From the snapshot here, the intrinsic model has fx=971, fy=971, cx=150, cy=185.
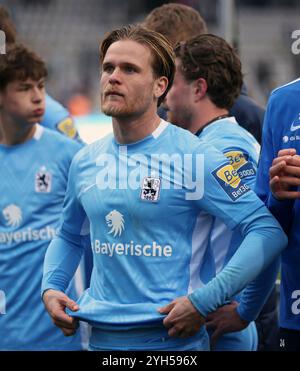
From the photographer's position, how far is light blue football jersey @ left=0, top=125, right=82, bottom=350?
472 centimetres

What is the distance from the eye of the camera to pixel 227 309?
3.74 meters

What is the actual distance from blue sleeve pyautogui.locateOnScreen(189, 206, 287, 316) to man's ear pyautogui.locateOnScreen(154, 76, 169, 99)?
2.12 ft

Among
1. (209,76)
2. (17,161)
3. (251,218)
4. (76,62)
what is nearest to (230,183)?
(251,218)

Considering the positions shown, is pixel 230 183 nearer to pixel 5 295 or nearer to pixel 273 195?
pixel 273 195

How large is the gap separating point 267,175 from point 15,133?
184 cm

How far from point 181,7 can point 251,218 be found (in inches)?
83.1

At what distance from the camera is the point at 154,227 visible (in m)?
3.37

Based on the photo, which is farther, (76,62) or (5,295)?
(76,62)

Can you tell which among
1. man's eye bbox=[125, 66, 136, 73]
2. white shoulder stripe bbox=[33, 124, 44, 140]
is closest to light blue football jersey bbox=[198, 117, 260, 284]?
man's eye bbox=[125, 66, 136, 73]

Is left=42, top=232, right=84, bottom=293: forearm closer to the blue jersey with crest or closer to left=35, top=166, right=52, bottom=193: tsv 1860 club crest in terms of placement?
the blue jersey with crest

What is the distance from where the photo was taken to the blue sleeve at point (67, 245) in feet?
12.1

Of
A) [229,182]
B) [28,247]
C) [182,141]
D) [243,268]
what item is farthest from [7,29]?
[243,268]

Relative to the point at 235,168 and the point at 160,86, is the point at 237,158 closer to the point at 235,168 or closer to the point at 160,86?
the point at 235,168
